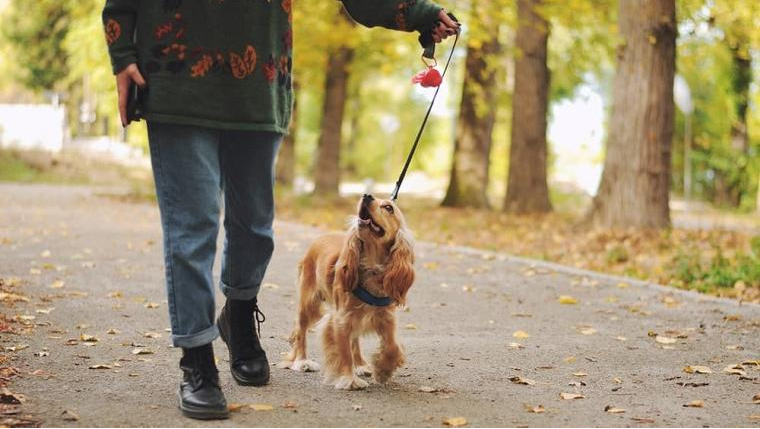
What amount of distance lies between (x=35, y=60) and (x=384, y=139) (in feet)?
57.8

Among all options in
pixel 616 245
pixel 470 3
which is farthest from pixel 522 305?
pixel 470 3

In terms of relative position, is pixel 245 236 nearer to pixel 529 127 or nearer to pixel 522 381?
pixel 522 381

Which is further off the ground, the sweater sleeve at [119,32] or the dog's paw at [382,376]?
the sweater sleeve at [119,32]

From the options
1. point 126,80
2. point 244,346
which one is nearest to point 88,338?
point 244,346

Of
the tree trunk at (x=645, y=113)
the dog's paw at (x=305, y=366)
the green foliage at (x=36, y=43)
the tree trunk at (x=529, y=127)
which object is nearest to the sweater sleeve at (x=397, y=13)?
the dog's paw at (x=305, y=366)

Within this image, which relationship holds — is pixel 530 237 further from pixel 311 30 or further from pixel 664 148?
pixel 311 30

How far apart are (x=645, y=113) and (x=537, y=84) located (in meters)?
6.29

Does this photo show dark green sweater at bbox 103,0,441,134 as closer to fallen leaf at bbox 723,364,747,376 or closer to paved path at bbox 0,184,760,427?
paved path at bbox 0,184,760,427

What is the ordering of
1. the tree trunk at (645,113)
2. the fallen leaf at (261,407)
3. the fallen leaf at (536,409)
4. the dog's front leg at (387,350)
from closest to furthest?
1. the fallen leaf at (261,407)
2. the fallen leaf at (536,409)
3. the dog's front leg at (387,350)
4. the tree trunk at (645,113)

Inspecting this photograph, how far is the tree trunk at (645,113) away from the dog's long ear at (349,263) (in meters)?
8.85

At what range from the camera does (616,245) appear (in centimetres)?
1167

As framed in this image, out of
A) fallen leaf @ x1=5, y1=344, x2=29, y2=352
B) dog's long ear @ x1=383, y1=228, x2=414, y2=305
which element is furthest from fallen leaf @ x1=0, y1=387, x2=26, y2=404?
dog's long ear @ x1=383, y1=228, x2=414, y2=305

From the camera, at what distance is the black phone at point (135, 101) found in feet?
13.4

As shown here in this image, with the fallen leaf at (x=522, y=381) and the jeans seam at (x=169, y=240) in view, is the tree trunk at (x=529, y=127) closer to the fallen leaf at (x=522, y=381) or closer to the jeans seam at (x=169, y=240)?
the fallen leaf at (x=522, y=381)
